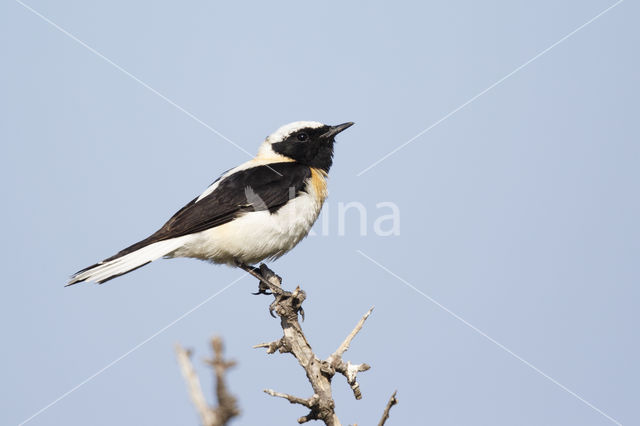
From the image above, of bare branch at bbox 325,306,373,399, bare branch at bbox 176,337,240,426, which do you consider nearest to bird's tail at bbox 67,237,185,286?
bare branch at bbox 325,306,373,399

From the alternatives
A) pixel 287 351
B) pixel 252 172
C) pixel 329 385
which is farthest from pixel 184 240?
pixel 329 385

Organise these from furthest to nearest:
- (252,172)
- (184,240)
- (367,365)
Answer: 1. (252,172)
2. (184,240)
3. (367,365)

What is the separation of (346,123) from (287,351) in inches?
139

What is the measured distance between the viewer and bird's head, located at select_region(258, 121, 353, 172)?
775 cm

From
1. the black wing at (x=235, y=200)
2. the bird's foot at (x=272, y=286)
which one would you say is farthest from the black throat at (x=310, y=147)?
the bird's foot at (x=272, y=286)

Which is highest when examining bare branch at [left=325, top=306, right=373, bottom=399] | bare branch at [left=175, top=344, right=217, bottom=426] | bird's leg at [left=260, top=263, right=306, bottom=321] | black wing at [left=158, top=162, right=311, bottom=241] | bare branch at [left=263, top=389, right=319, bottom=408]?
black wing at [left=158, top=162, right=311, bottom=241]

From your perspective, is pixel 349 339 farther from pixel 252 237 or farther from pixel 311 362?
pixel 252 237

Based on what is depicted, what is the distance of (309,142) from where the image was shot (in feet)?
25.6

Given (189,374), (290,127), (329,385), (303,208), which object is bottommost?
(189,374)

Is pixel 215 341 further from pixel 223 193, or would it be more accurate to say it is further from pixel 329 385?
pixel 223 193

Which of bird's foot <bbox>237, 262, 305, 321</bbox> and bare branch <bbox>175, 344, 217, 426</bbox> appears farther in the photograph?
bird's foot <bbox>237, 262, 305, 321</bbox>

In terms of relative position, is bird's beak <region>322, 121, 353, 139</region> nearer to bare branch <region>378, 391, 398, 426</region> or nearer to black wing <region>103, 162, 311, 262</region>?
black wing <region>103, 162, 311, 262</region>

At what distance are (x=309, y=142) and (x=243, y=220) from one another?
63.2 inches

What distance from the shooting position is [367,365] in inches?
184
